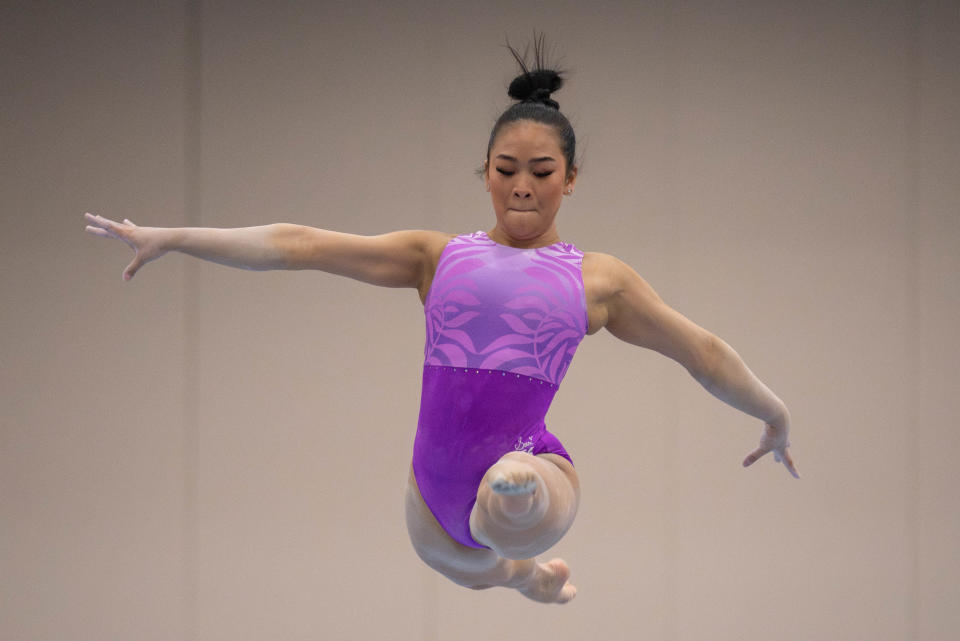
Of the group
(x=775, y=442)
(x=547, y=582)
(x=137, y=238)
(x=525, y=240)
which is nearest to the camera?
(x=137, y=238)

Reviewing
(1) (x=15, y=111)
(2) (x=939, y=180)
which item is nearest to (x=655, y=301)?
(2) (x=939, y=180)

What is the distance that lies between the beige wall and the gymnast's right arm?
184 cm

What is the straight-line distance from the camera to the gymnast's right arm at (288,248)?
2188 millimetres

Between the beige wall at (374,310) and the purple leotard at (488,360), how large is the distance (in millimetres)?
1946

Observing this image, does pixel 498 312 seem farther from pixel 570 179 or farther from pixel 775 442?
pixel 775 442

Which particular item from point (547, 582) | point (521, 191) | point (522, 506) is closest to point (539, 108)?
point (521, 191)

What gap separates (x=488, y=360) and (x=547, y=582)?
888 mm

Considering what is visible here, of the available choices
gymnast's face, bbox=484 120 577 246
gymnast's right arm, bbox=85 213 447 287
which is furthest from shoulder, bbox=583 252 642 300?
gymnast's right arm, bbox=85 213 447 287

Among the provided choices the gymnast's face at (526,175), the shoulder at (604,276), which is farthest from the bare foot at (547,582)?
the gymnast's face at (526,175)

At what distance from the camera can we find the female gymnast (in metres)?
2.26

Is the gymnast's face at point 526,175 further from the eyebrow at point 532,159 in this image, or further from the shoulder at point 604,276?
the shoulder at point 604,276

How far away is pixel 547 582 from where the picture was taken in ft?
9.41

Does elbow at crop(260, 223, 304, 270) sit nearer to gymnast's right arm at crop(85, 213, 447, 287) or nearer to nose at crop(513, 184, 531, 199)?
gymnast's right arm at crop(85, 213, 447, 287)

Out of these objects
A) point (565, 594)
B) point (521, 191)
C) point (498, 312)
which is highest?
point (521, 191)
